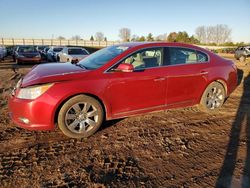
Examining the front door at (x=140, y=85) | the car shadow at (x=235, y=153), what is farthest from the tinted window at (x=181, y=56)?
the car shadow at (x=235, y=153)

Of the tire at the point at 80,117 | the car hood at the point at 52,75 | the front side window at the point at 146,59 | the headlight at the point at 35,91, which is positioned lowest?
the tire at the point at 80,117

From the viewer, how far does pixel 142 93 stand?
435 centimetres

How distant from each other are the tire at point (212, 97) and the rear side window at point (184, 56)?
0.69 m

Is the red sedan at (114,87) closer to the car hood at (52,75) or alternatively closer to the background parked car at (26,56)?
the car hood at (52,75)

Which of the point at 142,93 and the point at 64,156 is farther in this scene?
the point at 142,93

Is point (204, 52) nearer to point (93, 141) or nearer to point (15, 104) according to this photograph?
point (93, 141)

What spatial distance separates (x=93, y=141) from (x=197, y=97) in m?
2.62

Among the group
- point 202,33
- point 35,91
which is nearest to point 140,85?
point 35,91

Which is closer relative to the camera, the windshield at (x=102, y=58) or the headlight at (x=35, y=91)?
the headlight at (x=35, y=91)

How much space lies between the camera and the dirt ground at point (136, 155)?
283cm

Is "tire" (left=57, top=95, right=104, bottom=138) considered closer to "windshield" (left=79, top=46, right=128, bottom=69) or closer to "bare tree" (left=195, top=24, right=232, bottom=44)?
"windshield" (left=79, top=46, right=128, bottom=69)

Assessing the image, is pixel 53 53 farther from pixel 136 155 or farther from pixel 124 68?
pixel 136 155

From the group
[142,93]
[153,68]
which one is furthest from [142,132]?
[153,68]

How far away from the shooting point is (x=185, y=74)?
15.7 ft
